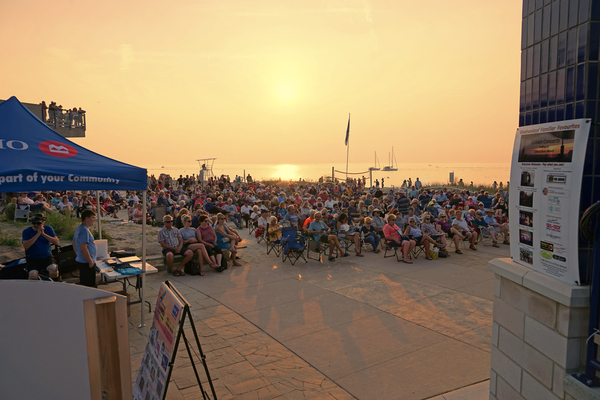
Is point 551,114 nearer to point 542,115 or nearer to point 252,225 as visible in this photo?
point 542,115

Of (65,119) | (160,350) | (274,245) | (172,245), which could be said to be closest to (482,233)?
(274,245)

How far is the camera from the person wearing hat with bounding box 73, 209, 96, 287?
551 centimetres

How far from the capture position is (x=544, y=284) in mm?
2518

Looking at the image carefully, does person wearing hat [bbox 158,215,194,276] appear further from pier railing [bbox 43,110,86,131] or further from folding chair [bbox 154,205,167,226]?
pier railing [bbox 43,110,86,131]

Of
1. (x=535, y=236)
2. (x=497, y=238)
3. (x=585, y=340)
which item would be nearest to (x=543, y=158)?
(x=535, y=236)

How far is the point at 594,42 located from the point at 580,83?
0.25 meters

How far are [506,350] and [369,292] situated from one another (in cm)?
411

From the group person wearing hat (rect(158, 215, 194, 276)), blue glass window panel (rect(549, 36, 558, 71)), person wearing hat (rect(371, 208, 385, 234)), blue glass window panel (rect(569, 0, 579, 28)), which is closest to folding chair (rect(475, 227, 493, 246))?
person wearing hat (rect(371, 208, 385, 234))

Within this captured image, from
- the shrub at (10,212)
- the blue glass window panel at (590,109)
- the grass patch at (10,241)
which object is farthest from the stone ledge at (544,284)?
the shrub at (10,212)

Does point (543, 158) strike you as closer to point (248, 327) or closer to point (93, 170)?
point (248, 327)

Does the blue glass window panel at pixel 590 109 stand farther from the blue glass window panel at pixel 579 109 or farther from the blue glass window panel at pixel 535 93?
the blue glass window panel at pixel 535 93

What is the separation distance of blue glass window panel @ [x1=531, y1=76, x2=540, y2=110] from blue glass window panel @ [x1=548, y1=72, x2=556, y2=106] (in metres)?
0.11

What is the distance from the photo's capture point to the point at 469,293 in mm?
6918

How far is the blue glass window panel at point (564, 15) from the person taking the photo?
2.59 metres
